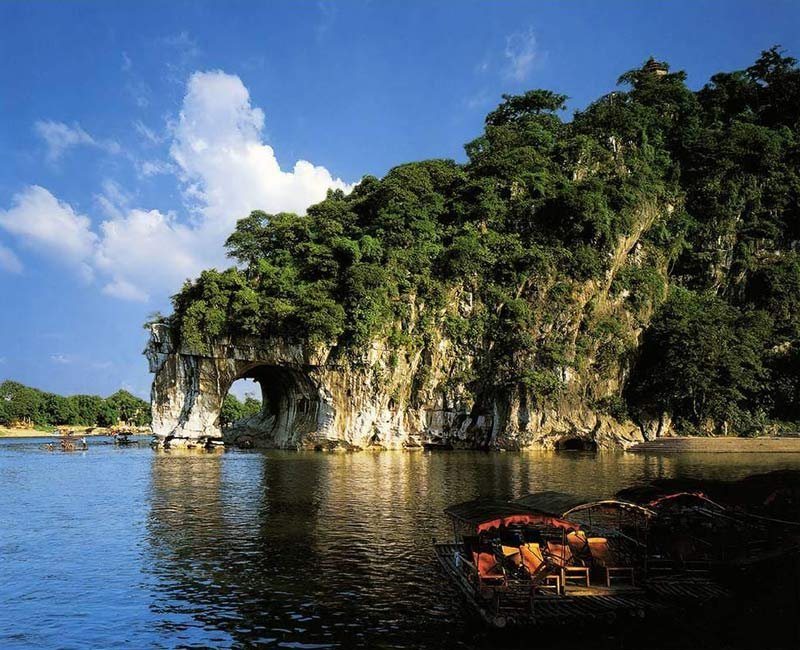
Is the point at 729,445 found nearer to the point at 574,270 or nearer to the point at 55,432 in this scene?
the point at 574,270

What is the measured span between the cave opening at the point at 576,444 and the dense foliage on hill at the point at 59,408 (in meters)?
101

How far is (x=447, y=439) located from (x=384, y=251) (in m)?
20.5

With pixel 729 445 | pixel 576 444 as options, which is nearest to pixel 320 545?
pixel 729 445

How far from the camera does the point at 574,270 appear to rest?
6531cm

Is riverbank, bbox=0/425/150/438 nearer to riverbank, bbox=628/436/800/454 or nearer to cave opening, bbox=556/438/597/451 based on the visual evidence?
cave opening, bbox=556/438/597/451

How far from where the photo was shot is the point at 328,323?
188 feet

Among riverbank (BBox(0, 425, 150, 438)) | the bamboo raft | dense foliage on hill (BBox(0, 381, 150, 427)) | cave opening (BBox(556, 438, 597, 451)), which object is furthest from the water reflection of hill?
dense foliage on hill (BBox(0, 381, 150, 427))

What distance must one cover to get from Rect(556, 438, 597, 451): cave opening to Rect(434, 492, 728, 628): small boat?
47.0 m

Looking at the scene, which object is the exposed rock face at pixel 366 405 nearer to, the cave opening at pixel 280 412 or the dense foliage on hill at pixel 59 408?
the cave opening at pixel 280 412

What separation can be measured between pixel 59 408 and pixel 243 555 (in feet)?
405

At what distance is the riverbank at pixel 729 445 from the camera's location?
2173 inches

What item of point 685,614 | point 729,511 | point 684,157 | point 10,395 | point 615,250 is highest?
point 684,157

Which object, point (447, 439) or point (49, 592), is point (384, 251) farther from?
point (49, 592)

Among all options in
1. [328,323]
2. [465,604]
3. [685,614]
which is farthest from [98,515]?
[328,323]
